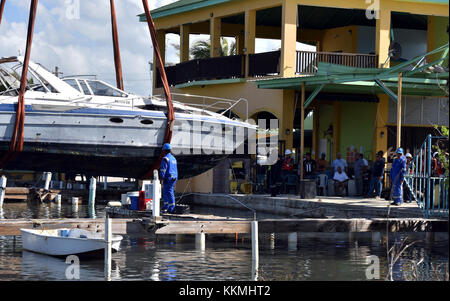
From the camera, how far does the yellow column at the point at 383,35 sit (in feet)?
99.4

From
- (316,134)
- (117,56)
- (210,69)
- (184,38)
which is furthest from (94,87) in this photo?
(316,134)

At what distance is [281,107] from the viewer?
2989 centimetres

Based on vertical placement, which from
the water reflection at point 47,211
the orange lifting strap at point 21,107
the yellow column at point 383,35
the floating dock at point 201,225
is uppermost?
the yellow column at point 383,35

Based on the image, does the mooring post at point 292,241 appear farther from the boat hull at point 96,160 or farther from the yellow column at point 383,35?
the yellow column at point 383,35

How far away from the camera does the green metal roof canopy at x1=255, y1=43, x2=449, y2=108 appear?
2419 cm

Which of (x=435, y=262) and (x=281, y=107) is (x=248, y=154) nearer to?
(x=281, y=107)

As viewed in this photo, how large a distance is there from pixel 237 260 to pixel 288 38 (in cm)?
1451

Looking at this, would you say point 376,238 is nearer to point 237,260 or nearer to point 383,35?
point 237,260

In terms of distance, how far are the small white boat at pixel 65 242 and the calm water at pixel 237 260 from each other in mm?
194

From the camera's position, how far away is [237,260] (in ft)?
56.5

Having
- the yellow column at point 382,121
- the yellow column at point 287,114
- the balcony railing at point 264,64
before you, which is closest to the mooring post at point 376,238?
the yellow column at point 382,121

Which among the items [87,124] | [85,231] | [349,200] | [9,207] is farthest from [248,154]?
[85,231]

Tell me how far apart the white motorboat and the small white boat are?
5509 millimetres
